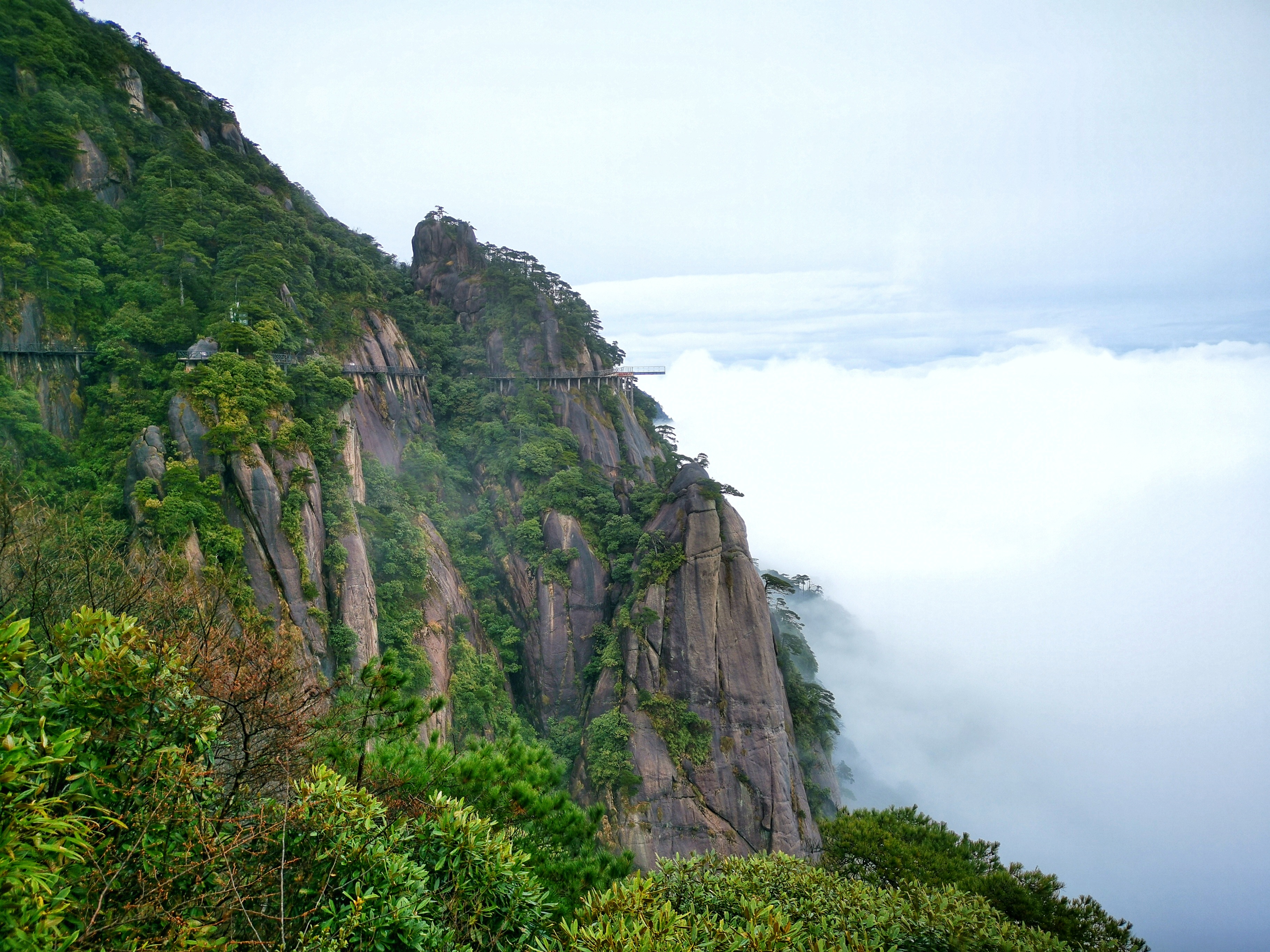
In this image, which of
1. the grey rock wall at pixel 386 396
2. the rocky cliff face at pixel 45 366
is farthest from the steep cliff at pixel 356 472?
the grey rock wall at pixel 386 396

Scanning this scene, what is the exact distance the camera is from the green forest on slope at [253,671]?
5762mm

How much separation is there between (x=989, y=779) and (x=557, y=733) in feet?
364

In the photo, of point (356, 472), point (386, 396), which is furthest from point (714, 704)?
point (386, 396)

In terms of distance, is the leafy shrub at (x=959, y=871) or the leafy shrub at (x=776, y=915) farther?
the leafy shrub at (x=959, y=871)

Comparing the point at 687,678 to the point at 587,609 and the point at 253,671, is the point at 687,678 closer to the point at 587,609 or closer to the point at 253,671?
the point at 587,609

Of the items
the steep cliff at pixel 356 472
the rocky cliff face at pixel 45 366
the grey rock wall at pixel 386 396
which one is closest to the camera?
the rocky cliff face at pixel 45 366

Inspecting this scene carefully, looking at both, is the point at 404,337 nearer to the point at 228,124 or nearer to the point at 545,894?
the point at 228,124

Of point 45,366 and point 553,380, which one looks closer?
point 45,366

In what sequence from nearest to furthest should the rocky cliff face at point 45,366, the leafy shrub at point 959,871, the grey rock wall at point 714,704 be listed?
1. the leafy shrub at point 959,871
2. the rocky cliff face at point 45,366
3. the grey rock wall at point 714,704

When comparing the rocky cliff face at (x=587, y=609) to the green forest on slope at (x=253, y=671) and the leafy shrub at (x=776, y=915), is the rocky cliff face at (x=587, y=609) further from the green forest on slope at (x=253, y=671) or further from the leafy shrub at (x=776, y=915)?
the leafy shrub at (x=776, y=915)

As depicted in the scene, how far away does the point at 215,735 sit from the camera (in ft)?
21.9

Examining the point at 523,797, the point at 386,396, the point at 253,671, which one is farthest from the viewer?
the point at 386,396

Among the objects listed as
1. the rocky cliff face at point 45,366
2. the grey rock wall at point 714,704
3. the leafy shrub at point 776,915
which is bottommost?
the grey rock wall at point 714,704

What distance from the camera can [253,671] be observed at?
9594 millimetres
